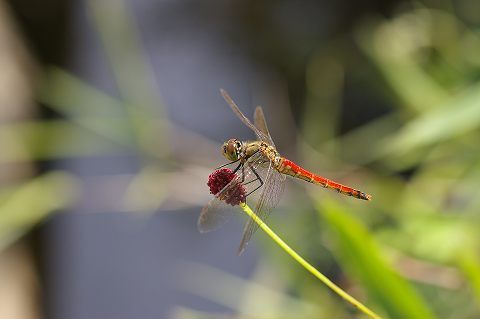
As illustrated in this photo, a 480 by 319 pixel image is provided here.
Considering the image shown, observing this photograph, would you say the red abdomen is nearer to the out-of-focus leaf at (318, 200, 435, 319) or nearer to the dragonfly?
the dragonfly

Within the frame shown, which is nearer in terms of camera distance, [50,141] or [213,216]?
[213,216]

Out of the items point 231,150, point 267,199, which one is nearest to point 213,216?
point 267,199

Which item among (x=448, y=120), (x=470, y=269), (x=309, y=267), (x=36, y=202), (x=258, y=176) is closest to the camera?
(x=309, y=267)

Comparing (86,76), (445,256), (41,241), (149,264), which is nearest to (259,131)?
(445,256)

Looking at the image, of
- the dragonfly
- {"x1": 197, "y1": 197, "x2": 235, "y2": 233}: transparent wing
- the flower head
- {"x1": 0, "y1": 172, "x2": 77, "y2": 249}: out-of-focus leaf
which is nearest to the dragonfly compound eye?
the dragonfly

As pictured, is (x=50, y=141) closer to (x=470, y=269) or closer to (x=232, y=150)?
(x=232, y=150)

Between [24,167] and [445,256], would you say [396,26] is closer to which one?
[445,256]

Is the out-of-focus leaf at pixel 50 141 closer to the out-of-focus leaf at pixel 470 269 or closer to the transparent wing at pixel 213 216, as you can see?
the transparent wing at pixel 213 216
